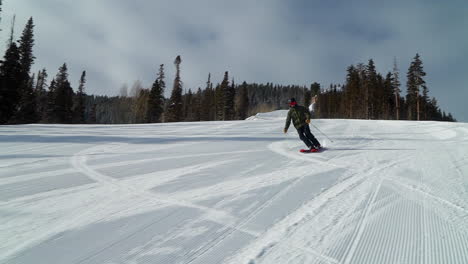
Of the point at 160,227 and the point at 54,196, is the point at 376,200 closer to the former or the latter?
the point at 160,227

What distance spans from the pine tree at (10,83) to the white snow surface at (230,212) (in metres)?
33.8

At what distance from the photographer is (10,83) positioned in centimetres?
2969

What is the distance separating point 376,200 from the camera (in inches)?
114

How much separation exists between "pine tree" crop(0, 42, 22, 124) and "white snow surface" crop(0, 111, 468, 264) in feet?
111

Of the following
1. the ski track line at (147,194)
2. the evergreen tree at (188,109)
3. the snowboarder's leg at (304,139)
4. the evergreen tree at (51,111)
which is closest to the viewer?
the ski track line at (147,194)

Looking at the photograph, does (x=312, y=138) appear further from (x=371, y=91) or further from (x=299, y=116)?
(x=371, y=91)

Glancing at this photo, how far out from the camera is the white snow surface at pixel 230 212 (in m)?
1.80

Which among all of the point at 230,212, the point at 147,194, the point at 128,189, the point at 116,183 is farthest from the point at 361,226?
the point at 116,183

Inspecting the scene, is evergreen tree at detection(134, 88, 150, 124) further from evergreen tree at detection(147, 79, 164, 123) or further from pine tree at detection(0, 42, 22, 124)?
pine tree at detection(0, 42, 22, 124)

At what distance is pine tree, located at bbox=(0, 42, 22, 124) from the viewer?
28172 millimetres

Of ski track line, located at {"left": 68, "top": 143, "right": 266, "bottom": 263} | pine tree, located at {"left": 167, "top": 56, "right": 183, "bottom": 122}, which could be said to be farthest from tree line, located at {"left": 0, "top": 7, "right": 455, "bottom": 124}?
ski track line, located at {"left": 68, "top": 143, "right": 266, "bottom": 263}

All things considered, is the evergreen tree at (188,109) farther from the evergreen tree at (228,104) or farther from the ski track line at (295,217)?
the ski track line at (295,217)

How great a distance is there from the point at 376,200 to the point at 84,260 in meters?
3.26

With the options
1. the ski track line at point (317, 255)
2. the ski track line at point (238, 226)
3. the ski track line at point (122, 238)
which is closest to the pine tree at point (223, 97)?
the ski track line at point (238, 226)
